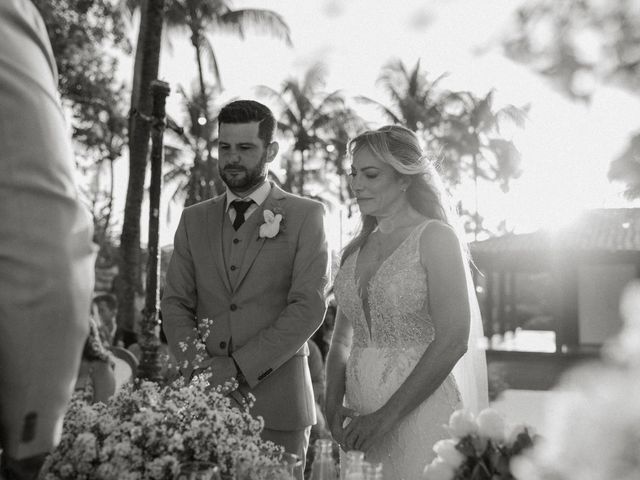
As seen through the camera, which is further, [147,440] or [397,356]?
[397,356]

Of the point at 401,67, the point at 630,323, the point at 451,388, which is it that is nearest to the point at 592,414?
the point at 630,323

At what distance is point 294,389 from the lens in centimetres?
339

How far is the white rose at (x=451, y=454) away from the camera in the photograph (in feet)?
4.91

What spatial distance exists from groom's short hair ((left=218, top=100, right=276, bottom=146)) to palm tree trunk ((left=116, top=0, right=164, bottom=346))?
825 cm

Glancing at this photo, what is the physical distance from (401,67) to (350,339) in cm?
3670

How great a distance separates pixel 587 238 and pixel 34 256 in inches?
1221

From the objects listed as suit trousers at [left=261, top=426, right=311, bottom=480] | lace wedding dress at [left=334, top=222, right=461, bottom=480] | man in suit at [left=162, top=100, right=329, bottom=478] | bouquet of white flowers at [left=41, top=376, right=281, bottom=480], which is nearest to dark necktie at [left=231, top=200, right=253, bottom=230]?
man in suit at [left=162, top=100, right=329, bottom=478]

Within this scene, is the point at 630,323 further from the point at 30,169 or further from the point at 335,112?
the point at 335,112

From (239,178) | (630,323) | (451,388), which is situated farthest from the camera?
(239,178)

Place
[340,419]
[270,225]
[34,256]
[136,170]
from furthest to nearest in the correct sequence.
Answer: [136,170]
[270,225]
[340,419]
[34,256]

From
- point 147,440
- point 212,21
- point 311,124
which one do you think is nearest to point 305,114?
point 311,124

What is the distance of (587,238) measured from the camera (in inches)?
1181

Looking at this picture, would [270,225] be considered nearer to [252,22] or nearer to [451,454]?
[451,454]

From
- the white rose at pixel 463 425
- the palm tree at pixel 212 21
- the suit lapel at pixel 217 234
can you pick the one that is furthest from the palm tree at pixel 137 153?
the palm tree at pixel 212 21
